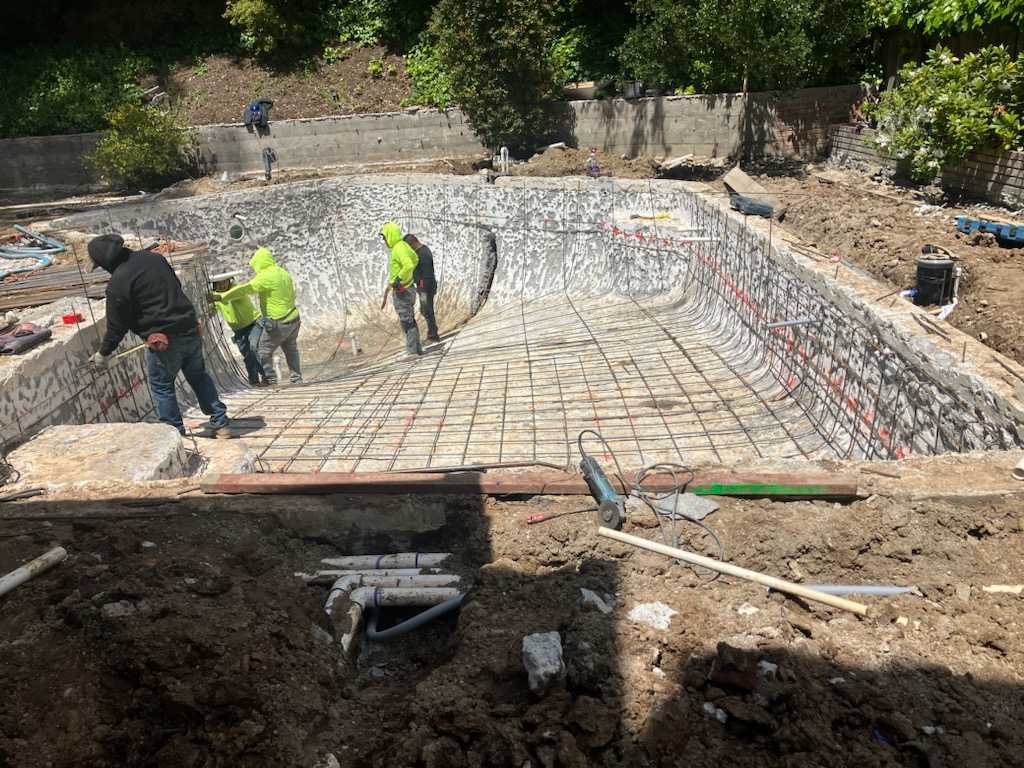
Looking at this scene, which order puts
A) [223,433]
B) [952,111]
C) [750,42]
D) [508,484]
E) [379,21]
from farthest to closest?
[379,21] < [750,42] < [952,111] < [223,433] < [508,484]

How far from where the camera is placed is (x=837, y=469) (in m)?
3.82

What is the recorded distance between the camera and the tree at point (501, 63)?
43.4 ft

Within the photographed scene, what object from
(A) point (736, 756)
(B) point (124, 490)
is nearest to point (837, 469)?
(A) point (736, 756)

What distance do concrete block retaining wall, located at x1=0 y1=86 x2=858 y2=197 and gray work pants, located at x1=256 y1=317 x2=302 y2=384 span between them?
321 inches

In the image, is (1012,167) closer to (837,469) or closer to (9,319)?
(837,469)

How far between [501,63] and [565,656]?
42.6 feet

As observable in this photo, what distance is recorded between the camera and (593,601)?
2.93 m

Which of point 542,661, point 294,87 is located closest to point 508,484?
point 542,661

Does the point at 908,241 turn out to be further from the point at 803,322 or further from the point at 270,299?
the point at 270,299

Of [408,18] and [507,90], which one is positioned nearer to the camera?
[507,90]

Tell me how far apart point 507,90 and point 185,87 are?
10.5m

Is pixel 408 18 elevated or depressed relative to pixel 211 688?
elevated

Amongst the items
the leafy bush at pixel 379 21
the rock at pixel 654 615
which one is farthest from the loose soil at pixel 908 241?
the leafy bush at pixel 379 21

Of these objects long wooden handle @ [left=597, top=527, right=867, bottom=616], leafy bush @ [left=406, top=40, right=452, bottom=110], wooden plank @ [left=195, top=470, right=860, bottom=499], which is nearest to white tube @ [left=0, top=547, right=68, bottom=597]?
wooden plank @ [left=195, top=470, right=860, bottom=499]
